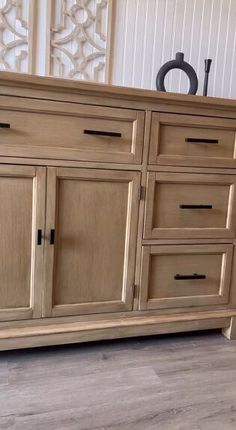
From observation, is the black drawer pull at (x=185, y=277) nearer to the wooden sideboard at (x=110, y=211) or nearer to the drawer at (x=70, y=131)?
the wooden sideboard at (x=110, y=211)

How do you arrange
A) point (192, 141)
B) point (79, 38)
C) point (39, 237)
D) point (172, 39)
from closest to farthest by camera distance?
point (39, 237), point (192, 141), point (79, 38), point (172, 39)

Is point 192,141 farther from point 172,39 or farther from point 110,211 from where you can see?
point 172,39

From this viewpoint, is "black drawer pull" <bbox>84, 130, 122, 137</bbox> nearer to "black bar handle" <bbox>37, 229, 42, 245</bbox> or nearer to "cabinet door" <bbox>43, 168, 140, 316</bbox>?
"cabinet door" <bbox>43, 168, 140, 316</bbox>

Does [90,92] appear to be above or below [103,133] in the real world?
above

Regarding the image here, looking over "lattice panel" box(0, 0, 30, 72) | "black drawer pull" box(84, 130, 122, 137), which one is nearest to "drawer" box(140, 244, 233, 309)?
"black drawer pull" box(84, 130, 122, 137)

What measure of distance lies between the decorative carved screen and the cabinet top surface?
53cm

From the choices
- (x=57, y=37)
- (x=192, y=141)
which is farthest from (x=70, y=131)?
(x=57, y=37)

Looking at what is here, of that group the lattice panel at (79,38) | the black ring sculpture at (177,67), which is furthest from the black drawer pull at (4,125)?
the black ring sculpture at (177,67)

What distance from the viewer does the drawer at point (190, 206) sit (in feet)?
4.62

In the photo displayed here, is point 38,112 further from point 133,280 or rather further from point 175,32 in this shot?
point 175,32

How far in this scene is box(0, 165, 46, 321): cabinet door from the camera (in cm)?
123

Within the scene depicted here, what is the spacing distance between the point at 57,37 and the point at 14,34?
190 mm

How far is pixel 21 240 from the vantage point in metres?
1.27

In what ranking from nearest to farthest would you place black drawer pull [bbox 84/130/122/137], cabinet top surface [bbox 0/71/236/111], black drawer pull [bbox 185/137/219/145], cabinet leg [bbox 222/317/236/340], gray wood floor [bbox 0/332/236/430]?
gray wood floor [bbox 0/332/236/430] → cabinet top surface [bbox 0/71/236/111] → black drawer pull [bbox 84/130/122/137] → black drawer pull [bbox 185/137/219/145] → cabinet leg [bbox 222/317/236/340]
